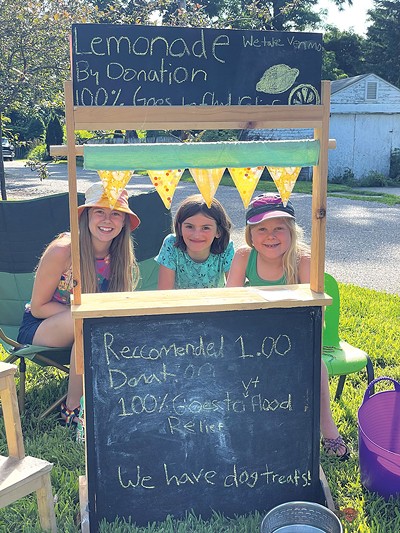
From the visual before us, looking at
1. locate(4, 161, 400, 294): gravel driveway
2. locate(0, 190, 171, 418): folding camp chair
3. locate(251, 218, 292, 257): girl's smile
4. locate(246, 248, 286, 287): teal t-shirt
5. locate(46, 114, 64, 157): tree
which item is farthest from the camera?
locate(46, 114, 64, 157): tree

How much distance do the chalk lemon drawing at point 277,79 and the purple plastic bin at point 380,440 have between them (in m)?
1.33

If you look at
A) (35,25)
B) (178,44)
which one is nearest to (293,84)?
(178,44)

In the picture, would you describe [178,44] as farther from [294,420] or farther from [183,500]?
[183,500]

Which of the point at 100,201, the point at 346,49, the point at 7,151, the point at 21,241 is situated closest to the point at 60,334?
the point at 100,201

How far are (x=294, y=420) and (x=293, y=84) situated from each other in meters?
1.30

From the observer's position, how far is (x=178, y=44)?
2186mm

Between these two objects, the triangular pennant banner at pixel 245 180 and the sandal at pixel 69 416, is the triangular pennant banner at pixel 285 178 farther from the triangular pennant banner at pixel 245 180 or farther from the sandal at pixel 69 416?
the sandal at pixel 69 416

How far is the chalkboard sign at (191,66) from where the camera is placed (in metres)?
2.12

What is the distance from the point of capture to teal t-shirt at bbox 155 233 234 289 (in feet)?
11.2

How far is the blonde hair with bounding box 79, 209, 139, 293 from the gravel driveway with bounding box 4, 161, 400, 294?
3.72 metres

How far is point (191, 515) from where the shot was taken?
243 cm

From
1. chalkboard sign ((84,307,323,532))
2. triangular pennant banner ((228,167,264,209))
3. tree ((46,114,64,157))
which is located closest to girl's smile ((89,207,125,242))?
triangular pennant banner ((228,167,264,209))

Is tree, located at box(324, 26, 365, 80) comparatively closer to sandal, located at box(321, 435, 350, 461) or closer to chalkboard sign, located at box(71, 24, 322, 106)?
sandal, located at box(321, 435, 350, 461)

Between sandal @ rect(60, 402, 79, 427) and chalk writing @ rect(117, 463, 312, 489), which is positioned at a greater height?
chalk writing @ rect(117, 463, 312, 489)
